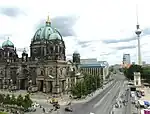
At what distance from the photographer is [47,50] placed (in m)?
110

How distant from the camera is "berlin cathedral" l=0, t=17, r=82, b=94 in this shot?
100875mm

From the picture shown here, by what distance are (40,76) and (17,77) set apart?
1427 cm

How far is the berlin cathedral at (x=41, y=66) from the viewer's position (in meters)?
101

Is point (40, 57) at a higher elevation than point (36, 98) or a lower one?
higher

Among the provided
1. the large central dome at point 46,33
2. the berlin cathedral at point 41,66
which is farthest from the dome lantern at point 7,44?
the large central dome at point 46,33

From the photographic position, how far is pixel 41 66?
10419 cm

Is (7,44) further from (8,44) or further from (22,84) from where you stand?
(22,84)

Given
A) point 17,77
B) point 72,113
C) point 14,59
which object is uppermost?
point 14,59

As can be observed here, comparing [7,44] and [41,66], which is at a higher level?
[7,44]

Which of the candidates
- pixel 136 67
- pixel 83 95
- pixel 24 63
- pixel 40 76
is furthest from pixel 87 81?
pixel 136 67

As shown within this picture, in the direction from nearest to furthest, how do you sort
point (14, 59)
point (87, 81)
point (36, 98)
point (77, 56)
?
point (36, 98), point (87, 81), point (14, 59), point (77, 56)

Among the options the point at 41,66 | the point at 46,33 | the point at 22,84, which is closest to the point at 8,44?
the point at 46,33

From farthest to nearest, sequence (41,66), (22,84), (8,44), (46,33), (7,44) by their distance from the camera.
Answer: (8,44)
(7,44)
(46,33)
(22,84)
(41,66)

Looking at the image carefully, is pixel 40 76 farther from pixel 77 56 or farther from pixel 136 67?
pixel 136 67
